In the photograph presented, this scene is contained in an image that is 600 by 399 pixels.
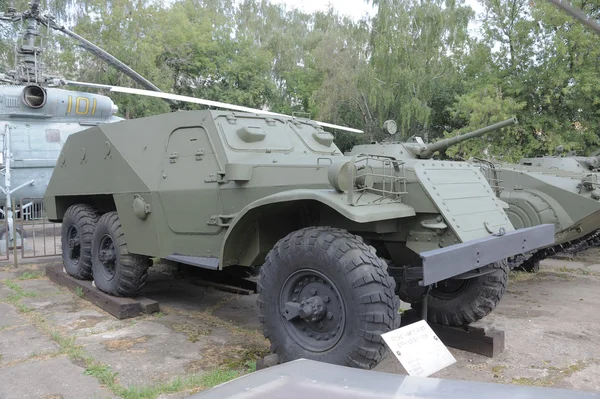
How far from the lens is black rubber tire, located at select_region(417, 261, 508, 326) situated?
452 cm

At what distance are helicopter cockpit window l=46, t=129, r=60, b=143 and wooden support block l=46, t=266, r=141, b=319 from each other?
639 cm

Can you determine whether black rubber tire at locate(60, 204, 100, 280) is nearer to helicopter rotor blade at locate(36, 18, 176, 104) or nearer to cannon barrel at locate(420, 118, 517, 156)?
helicopter rotor blade at locate(36, 18, 176, 104)

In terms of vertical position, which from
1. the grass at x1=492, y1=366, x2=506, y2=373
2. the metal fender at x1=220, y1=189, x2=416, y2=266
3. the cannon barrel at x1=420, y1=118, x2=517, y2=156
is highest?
the cannon barrel at x1=420, y1=118, x2=517, y2=156

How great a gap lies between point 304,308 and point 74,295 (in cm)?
399

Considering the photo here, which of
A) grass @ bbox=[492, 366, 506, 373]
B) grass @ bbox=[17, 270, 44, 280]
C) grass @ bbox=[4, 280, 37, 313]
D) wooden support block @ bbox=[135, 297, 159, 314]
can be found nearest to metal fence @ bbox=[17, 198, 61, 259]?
grass @ bbox=[17, 270, 44, 280]

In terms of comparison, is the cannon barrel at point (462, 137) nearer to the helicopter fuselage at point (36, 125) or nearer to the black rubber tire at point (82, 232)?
the black rubber tire at point (82, 232)

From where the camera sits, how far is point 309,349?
3598 mm

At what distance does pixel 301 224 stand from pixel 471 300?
1572mm

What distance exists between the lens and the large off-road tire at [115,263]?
566cm

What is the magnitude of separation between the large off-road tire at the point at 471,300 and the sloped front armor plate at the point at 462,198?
49cm

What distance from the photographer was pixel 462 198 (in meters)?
4.11

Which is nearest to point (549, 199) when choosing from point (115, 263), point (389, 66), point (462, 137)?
Answer: point (462, 137)

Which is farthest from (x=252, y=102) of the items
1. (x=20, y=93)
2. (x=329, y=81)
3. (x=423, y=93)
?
(x=20, y=93)

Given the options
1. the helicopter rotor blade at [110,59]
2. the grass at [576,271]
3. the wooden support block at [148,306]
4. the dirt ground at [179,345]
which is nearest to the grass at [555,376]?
the dirt ground at [179,345]
